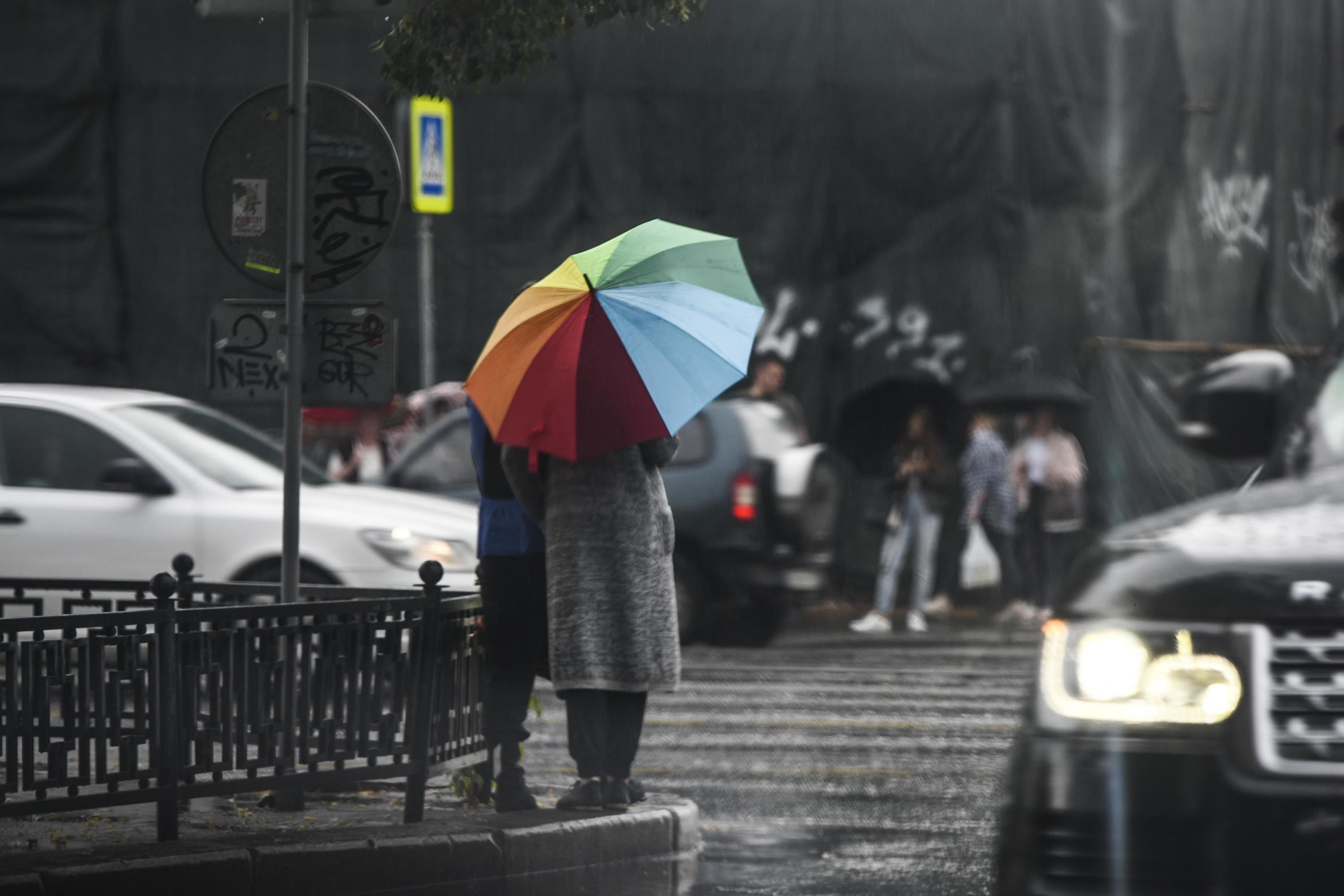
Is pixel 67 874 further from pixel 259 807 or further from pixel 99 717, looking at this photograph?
pixel 259 807

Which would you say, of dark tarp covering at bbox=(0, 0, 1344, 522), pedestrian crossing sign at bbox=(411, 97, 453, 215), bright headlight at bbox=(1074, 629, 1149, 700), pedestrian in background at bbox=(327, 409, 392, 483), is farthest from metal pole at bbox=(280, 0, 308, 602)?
dark tarp covering at bbox=(0, 0, 1344, 522)

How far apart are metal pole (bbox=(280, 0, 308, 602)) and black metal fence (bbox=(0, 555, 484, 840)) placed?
17.2 inches

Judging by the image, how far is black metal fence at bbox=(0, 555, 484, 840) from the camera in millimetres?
5660

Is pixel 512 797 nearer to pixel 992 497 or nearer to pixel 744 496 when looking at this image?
pixel 744 496

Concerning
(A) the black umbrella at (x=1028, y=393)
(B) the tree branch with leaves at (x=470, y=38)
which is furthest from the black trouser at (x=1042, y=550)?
(B) the tree branch with leaves at (x=470, y=38)

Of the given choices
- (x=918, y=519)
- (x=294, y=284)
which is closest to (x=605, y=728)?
(x=294, y=284)

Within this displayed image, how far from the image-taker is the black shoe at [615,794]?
6.85m

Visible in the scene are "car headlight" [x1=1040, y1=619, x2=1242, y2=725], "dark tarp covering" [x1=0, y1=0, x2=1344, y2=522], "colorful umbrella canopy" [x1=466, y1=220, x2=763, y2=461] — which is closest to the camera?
"car headlight" [x1=1040, y1=619, x2=1242, y2=725]

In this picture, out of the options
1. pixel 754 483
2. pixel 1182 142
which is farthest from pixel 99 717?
pixel 1182 142

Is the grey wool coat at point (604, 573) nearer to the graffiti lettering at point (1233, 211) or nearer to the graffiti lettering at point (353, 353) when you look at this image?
the graffiti lettering at point (353, 353)

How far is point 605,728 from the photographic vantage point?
675 centimetres

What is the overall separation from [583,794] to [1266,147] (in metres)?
14.6

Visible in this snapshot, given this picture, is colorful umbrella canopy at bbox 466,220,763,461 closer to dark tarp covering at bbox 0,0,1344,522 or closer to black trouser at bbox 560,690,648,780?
black trouser at bbox 560,690,648,780

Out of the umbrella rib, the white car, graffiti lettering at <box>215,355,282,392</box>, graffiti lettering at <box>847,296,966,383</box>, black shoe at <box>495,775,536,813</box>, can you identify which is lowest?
black shoe at <box>495,775,536,813</box>
